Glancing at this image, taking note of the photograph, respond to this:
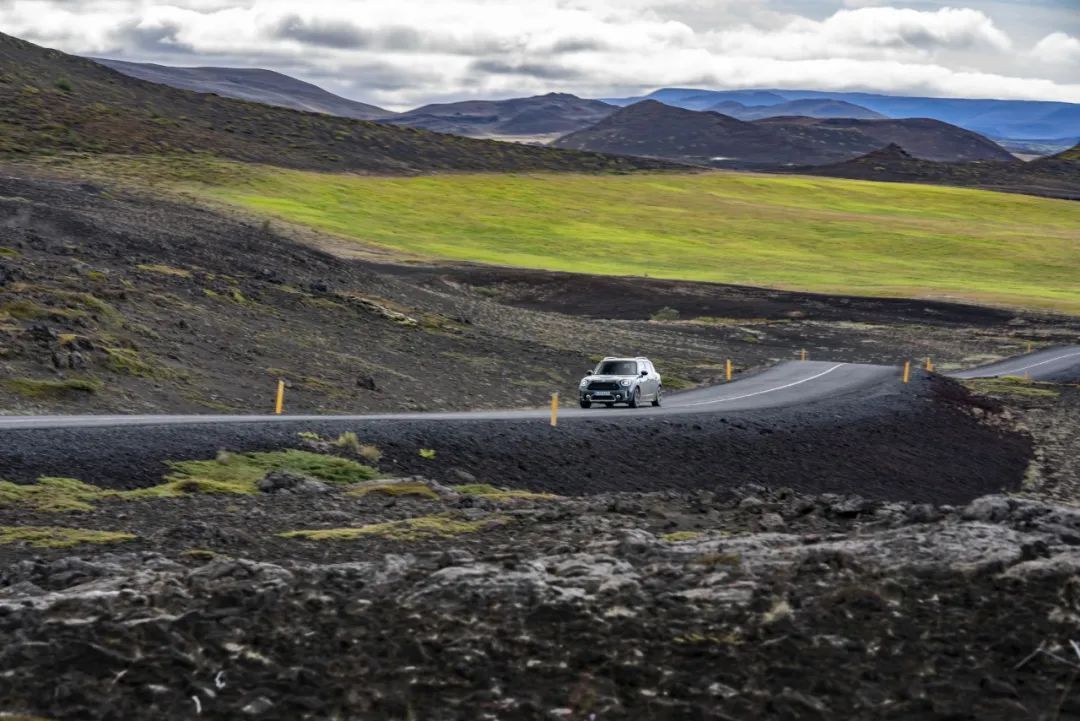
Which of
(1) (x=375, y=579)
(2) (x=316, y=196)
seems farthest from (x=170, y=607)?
(2) (x=316, y=196)

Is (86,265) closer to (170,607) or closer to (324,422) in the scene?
(324,422)

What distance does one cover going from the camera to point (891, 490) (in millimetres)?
33562

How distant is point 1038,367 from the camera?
63719 mm

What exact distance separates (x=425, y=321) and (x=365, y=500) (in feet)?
120

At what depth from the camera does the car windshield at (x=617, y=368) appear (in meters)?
40.8

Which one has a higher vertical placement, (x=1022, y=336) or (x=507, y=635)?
(x=507, y=635)

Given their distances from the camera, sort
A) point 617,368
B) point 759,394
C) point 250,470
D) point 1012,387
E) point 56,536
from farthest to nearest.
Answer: point 1012,387, point 759,394, point 617,368, point 250,470, point 56,536

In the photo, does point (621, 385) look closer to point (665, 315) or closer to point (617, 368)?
point (617, 368)

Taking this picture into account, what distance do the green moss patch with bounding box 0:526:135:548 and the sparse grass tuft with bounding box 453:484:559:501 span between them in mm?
7117

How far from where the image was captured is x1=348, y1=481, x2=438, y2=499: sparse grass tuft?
70.8 feet

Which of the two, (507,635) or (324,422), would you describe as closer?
(507,635)

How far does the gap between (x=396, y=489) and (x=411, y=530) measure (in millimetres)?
4406

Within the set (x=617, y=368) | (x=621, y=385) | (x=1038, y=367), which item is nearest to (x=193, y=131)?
(x=1038, y=367)

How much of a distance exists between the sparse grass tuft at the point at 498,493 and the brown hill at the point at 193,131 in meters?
91.7
